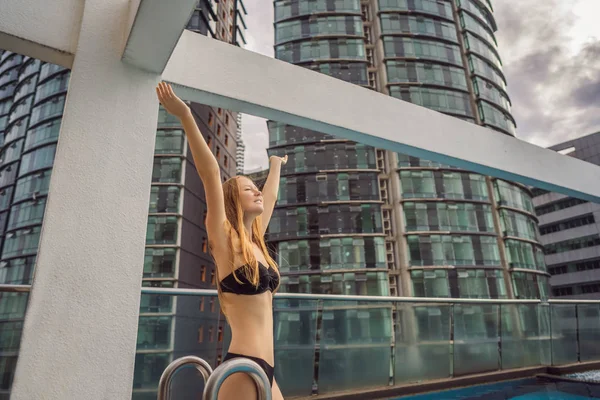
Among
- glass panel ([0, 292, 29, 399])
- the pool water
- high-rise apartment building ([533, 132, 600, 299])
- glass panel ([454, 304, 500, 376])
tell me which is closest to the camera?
glass panel ([0, 292, 29, 399])

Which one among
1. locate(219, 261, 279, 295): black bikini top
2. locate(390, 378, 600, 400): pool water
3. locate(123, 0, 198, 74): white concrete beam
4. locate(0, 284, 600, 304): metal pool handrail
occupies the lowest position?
locate(390, 378, 600, 400): pool water

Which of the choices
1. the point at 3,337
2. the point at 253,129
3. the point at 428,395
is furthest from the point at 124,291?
the point at 253,129

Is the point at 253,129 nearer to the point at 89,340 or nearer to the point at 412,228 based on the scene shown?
the point at 412,228

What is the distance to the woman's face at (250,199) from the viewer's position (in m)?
1.48

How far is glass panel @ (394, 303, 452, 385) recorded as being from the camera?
451cm

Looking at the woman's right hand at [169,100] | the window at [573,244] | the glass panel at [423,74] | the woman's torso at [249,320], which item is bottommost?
the woman's torso at [249,320]

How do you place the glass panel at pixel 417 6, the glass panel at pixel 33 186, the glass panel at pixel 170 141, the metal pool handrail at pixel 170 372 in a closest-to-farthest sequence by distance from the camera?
the metal pool handrail at pixel 170 372 < the glass panel at pixel 170 141 < the glass panel at pixel 33 186 < the glass panel at pixel 417 6

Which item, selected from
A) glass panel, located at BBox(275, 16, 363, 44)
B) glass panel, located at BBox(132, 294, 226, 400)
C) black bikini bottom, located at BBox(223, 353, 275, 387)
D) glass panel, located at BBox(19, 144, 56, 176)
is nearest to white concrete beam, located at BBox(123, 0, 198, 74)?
black bikini bottom, located at BBox(223, 353, 275, 387)

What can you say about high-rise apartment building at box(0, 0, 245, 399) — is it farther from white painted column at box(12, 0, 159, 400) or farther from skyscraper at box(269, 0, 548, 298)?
white painted column at box(12, 0, 159, 400)

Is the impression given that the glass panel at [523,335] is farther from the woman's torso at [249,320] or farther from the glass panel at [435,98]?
the glass panel at [435,98]

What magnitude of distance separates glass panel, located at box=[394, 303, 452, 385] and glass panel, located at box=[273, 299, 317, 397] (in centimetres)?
116

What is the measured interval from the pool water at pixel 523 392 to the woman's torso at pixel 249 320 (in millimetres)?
3465

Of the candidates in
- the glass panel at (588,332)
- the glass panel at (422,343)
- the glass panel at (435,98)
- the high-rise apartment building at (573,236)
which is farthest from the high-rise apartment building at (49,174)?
the high-rise apartment building at (573,236)

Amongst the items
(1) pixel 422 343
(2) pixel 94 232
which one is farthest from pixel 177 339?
(1) pixel 422 343
